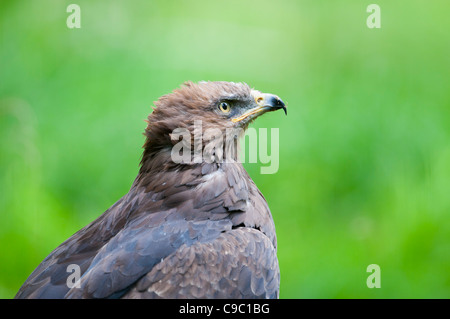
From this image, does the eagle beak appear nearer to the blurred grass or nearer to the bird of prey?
the bird of prey

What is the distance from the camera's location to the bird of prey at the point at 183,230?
3.55 meters

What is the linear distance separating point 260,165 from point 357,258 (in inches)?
53.7

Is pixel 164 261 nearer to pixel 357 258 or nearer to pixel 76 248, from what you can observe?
pixel 76 248

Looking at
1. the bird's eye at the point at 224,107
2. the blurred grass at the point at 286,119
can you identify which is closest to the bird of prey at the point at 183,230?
the bird's eye at the point at 224,107

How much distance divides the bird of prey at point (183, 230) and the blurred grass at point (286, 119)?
2540mm

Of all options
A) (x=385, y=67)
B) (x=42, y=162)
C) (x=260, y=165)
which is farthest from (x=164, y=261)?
(x=385, y=67)

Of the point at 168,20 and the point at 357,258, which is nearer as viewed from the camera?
the point at 357,258

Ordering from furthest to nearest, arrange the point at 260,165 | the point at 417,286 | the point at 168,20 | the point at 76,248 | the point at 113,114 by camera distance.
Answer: the point at 168,20, the point at 113,114, the point at 260,165, the point at 417,286, the point at 76,248

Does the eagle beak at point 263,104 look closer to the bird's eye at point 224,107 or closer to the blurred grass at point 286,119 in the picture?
the bird's eye at point 224,107

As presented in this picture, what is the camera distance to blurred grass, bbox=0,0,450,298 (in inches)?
258

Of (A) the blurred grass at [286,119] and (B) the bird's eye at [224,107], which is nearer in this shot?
(B) the bird's eye at [224,107]

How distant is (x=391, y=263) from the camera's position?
6.46m

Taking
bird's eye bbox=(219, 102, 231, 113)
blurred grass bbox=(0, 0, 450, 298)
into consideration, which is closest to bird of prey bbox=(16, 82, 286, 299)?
bird's eye bbox=(219, 102, 231, 113)

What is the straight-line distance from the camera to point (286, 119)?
746cm
